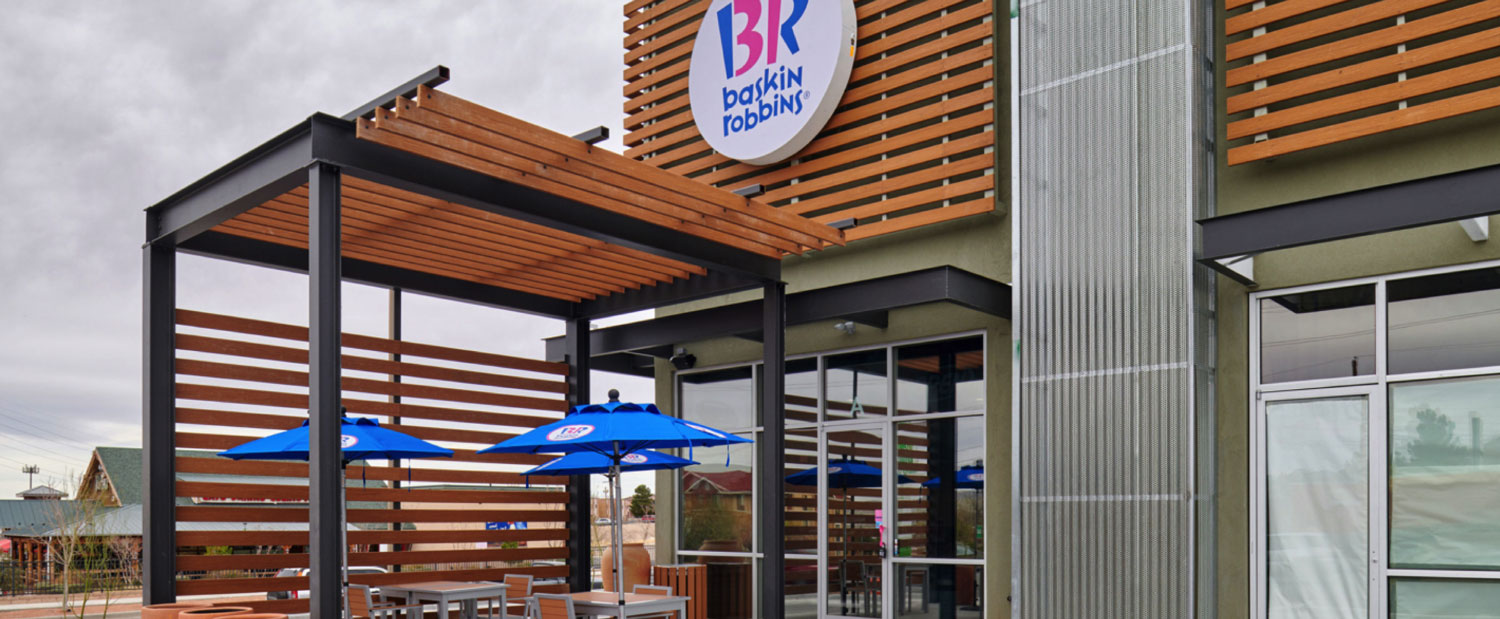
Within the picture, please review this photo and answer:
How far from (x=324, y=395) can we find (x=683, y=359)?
6312mm

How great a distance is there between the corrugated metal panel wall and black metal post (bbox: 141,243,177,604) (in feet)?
19.7

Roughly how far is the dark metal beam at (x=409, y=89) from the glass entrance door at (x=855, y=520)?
5735 millimetres

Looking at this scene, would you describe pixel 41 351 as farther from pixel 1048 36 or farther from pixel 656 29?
pixel 1048 36

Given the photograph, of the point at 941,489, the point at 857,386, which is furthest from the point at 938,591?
the point at 857,386

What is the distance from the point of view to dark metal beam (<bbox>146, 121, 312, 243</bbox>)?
21.3 feet

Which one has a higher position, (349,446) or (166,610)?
(349,446)

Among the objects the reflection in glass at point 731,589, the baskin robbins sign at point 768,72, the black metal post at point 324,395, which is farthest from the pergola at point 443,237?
the baskin robbins sign at point 768,72

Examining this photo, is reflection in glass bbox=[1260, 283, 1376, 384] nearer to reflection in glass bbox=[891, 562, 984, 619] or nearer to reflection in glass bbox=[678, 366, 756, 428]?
reflection in glass bbox=[891, 562, 984, 619]

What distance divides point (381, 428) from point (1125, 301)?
18.1 feet

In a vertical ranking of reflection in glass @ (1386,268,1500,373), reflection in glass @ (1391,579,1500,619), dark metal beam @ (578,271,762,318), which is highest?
dark metal beam @ (578,271,762,318)

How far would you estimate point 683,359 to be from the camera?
12203mm

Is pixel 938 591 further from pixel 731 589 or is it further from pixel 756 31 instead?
pixel 756 31

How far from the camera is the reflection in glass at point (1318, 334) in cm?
759

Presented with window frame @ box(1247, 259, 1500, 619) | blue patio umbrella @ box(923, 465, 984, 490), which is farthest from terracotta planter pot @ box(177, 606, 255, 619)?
window frame @ box(1247, 259, 1500, 619)
